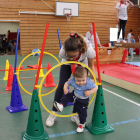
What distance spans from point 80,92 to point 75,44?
1.97ft

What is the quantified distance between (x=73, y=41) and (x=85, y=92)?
608 mm

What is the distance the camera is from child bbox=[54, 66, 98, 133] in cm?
192

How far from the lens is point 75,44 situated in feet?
5.83

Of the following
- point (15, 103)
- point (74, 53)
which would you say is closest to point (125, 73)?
point (15, 103)

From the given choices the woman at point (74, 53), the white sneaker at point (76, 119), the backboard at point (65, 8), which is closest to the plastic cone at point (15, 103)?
the woman at point (74, 53)

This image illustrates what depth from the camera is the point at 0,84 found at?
14.4 ft

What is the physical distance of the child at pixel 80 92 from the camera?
192cm

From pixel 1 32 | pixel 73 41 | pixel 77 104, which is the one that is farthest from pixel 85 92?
pixel 1 32

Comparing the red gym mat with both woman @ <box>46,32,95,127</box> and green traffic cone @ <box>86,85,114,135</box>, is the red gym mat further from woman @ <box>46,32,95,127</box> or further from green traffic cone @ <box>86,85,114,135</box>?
woman @ <box>46,32,95,127</box>

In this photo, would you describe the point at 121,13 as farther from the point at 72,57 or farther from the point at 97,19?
the point at 97,19

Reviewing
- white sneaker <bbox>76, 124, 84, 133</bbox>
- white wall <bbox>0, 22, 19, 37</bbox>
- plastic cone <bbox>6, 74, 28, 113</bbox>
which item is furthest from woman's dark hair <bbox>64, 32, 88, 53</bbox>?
white wall <bbox>0, 22, 19, 37</bbox>

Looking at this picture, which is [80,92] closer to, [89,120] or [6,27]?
[89,120]

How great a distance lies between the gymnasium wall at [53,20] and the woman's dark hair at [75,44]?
33.6 ft

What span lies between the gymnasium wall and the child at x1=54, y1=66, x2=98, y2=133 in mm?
10130
